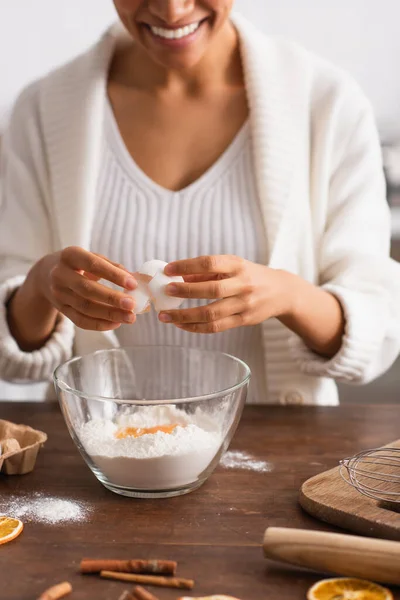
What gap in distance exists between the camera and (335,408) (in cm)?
148

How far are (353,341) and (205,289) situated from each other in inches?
18.2

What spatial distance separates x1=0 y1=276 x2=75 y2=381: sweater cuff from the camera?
5.19ft

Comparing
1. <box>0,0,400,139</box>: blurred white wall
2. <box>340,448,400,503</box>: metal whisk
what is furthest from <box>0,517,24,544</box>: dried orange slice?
<box>0,0,400,139</box>: blurred white wall

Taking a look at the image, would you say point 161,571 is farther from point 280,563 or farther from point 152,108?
point 152,108

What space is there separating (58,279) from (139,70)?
715 millimetres

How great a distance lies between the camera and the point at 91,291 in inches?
45.9

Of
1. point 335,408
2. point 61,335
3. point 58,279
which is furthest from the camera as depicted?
point 61,335

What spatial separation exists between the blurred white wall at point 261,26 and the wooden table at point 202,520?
1.58 metres

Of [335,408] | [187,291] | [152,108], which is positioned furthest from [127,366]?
[152,108]

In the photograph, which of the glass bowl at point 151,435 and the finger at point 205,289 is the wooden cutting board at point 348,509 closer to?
the glass bowl at point 151,435

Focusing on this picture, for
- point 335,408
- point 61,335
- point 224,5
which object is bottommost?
point 335,408

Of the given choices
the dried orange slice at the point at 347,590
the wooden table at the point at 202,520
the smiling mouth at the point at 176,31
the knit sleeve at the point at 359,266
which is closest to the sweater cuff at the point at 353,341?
the knit sleeve at the point at 359,266

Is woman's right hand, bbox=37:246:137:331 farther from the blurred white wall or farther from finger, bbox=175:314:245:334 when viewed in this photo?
the blurred white wall

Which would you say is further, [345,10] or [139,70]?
[345,10]
